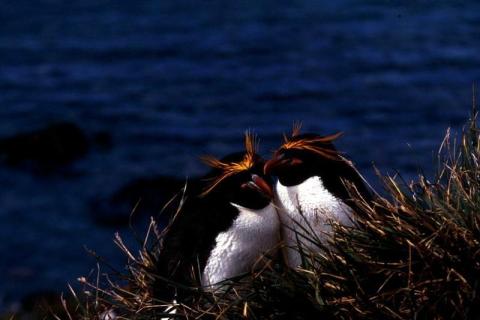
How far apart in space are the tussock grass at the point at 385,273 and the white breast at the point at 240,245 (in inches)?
4.3

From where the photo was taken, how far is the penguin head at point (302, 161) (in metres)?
4.99

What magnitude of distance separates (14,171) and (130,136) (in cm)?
233

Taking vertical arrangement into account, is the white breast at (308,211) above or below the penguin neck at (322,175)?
below

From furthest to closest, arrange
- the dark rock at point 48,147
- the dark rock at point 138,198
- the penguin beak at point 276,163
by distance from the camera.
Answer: the dark rock at point 48,147, the dark rock at point 138,198, the penguin beak at point 276,163

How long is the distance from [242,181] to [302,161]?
33cm

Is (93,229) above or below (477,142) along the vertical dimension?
below

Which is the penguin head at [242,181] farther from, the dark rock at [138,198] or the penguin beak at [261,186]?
the dark rock at [138,198]

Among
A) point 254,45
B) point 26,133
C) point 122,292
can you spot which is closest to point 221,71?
point 254,45

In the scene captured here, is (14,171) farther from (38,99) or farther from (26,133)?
(38,99)

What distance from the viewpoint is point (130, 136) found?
1888 centimetres

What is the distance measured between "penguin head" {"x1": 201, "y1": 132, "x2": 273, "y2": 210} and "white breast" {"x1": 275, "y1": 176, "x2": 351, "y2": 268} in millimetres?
125

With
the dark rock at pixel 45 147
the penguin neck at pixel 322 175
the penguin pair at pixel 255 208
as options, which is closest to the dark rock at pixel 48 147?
the dark rock at pixel 45 147

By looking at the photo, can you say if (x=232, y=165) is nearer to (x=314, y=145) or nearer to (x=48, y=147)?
(x=314, y=145)

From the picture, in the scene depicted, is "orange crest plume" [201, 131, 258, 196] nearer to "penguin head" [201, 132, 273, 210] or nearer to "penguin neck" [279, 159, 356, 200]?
"penguin head" [201, 132, 273, 210]
